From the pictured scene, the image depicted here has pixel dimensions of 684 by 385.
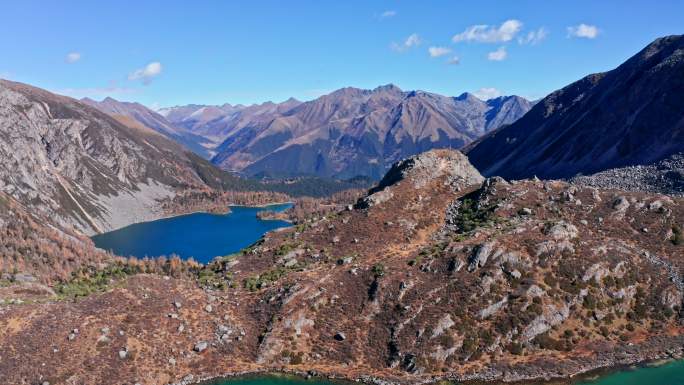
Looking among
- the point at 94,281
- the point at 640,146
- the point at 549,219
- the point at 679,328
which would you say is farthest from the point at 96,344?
the point at 640,146

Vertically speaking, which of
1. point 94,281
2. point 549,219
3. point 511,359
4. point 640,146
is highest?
point 640,146

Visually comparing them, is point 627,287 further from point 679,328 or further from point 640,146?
point 640,146

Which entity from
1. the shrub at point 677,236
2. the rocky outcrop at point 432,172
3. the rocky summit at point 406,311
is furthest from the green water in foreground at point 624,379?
the rocky outcrop at point 432,172

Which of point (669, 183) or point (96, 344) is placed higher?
point (669, 183)

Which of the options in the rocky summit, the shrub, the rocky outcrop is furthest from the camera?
the rocky outcrop

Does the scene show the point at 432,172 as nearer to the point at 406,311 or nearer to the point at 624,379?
the point at 406,311

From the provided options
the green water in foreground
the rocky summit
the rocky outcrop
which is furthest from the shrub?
the rocky outcrop

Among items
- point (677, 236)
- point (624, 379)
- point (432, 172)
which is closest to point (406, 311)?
point (624, 379)

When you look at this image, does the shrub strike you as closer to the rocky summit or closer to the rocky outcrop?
the rocky summit
